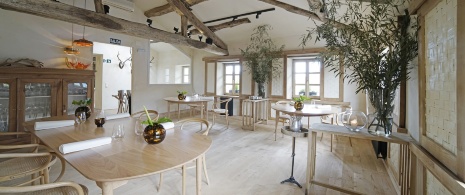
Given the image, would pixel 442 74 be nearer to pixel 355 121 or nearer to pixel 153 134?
pixel 355 121

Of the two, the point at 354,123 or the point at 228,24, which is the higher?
the point at 228,24

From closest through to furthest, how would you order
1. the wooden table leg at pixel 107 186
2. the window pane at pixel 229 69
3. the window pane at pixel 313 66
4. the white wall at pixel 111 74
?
the wooden table leg at pixel 107 186, the window pane at pixel 313 66, the window pane at pixel 229 69, the white wall at pixel 111 74

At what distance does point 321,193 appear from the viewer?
231cm

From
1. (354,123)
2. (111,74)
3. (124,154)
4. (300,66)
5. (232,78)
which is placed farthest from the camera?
(111,74)

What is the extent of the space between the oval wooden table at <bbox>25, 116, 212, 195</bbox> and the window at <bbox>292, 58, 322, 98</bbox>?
4.64 meters

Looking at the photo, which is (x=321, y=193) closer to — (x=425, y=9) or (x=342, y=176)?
(x=342, y=176)

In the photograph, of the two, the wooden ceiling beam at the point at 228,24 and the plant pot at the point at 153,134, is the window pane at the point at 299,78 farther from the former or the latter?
the plant pot at the point at 153,134

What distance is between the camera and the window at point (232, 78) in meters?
7.15

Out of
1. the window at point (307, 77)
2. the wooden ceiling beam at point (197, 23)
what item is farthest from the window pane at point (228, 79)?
the window at point (307, 77)

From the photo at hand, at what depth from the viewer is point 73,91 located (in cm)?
414

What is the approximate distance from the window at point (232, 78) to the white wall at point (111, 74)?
386 cm

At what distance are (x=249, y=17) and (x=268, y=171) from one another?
403 cm

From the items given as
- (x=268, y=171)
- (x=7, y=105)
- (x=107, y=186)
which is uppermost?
(x=7, y=105)

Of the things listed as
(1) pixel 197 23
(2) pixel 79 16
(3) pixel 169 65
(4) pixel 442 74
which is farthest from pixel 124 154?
(3) pixel 169 65
